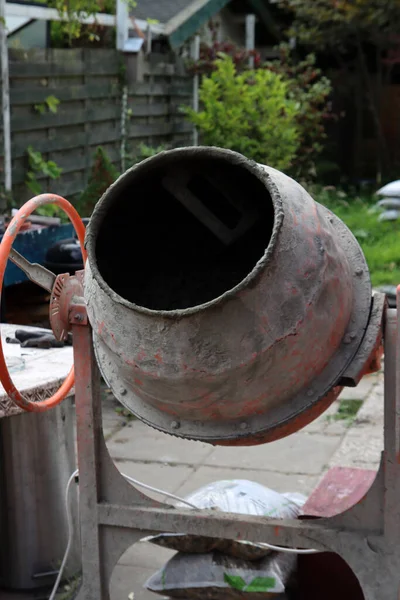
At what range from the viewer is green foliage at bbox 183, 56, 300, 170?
11.1m

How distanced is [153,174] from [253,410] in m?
0.78

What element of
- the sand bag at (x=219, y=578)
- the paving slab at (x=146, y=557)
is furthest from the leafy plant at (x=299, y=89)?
the sand bag at (x=219, y=578)

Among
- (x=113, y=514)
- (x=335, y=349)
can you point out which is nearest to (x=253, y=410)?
(x=335, y=349)

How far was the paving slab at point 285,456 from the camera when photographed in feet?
15.6

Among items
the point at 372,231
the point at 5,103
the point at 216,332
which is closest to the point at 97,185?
the point at 5,103

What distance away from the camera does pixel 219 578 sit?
10.4 feet

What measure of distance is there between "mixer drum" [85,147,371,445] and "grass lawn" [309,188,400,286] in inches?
211

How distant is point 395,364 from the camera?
2.60 meters

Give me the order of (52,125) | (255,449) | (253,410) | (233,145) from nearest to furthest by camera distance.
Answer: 1. (253,410)
2. (255,449)
3. (52,125)
4. (233,145)

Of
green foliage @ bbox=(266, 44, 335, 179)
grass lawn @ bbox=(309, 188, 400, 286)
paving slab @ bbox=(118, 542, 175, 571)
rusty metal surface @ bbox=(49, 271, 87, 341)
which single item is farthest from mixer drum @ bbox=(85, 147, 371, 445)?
green foliage @ bbox=(266, 44, 335, 179)

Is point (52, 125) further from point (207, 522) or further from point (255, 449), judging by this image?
point (207, 522)

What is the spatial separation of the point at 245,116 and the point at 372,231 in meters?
2.11

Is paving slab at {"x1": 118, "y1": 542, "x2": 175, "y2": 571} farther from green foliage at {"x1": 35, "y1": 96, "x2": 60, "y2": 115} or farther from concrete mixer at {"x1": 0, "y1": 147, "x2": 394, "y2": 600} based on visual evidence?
green foliage at {"x1": 35, "y1": 96, "x2": 60, "y2": 115}

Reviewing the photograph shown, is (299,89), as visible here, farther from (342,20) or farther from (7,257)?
(7,257)
